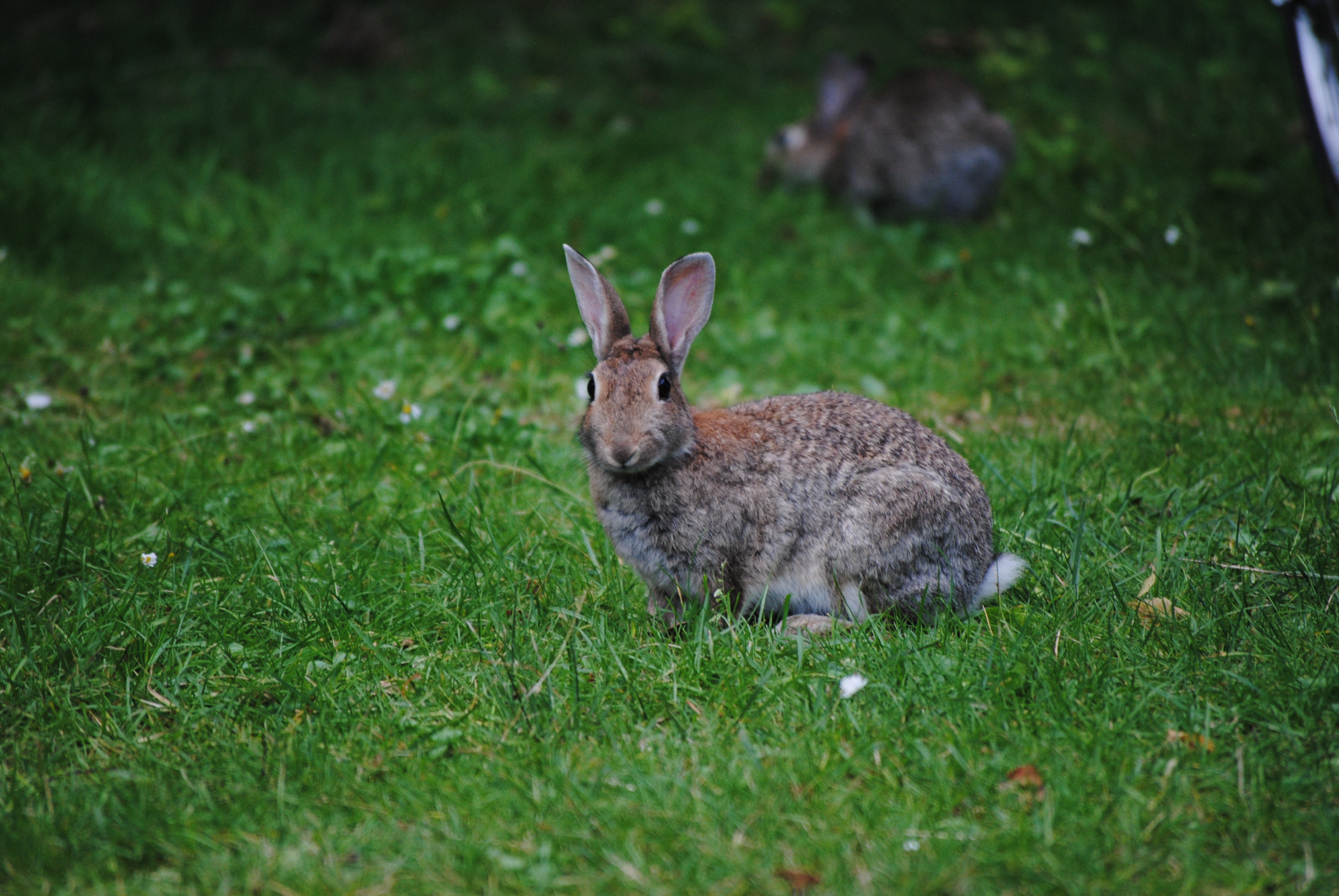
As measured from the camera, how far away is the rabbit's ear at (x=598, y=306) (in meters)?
3.69

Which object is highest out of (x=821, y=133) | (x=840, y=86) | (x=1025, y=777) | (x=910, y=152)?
(x=1025, y=777)

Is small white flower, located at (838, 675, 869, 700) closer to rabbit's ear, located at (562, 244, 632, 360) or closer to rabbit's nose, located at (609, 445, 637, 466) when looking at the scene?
rabbit's nose, located at (609, 445, 637, 466)

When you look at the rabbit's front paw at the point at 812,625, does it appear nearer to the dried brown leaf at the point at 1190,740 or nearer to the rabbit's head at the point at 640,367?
the rabbit's head at the point at 640,367

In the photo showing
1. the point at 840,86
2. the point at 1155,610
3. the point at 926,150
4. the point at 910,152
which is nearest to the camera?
the point at 1155,610

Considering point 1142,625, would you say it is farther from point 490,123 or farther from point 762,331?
point 490,123

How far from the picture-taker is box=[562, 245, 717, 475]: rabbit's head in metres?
3.45

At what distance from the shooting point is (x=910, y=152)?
26.6 feet

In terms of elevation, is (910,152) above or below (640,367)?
below

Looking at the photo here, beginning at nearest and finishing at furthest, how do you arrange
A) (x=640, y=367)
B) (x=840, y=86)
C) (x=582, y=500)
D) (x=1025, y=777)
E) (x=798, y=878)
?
(x=798, y=878)
(x=1025, y=777)
(x=640, y=367)
(x=582, y=500)
(x=840, y=86)

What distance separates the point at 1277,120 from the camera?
816 cm

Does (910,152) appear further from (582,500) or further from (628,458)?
(628,458)

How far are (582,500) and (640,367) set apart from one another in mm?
915

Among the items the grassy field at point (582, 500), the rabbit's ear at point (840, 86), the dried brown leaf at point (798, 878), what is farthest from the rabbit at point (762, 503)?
the rabbit's ear at point (840, 86)

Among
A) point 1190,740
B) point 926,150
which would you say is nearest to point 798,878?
point 1190,740
